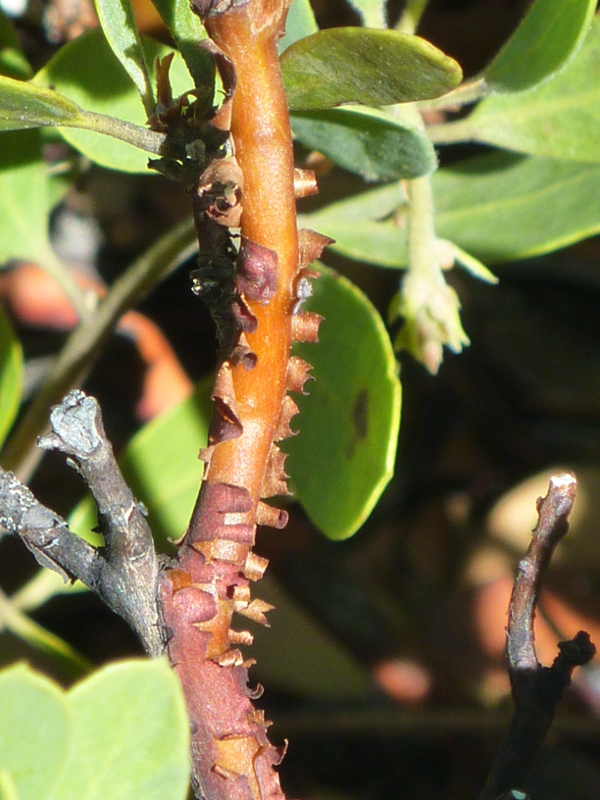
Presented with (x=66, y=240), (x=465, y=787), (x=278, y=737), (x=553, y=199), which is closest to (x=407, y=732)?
(x=465, y=787)

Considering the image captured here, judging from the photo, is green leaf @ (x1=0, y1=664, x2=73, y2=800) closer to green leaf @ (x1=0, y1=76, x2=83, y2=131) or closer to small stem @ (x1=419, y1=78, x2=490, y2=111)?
green leaf @ (x1=0, y1=76, x2=83, y2=131)

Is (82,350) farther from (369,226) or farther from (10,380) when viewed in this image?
(369,226)

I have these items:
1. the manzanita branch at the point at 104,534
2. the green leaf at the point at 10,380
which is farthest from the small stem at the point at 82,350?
the manzanita branch at the point at 104,534

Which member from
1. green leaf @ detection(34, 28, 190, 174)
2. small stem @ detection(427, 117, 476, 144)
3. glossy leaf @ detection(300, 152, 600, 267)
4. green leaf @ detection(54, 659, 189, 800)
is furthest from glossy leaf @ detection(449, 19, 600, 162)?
green leaf @ detection(54, 659, 189, 800)

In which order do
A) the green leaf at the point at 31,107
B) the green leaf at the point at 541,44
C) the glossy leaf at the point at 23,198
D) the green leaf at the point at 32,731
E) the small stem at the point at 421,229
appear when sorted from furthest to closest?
1. the glossy leaf at the point at 23,198
2. the small stem at the point at 421,229
3. the green leaf at the point at 541,44
4. the green leaf at the point at 31,107
5. the green leaf at the point at 32,731

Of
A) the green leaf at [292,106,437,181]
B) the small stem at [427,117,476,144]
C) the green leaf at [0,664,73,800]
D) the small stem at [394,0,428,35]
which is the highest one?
the small stem at [394,0,428,35]

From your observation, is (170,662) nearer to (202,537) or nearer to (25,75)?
(202,537)

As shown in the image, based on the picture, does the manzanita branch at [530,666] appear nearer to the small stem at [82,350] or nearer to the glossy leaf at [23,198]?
the small stem at [82,350]
